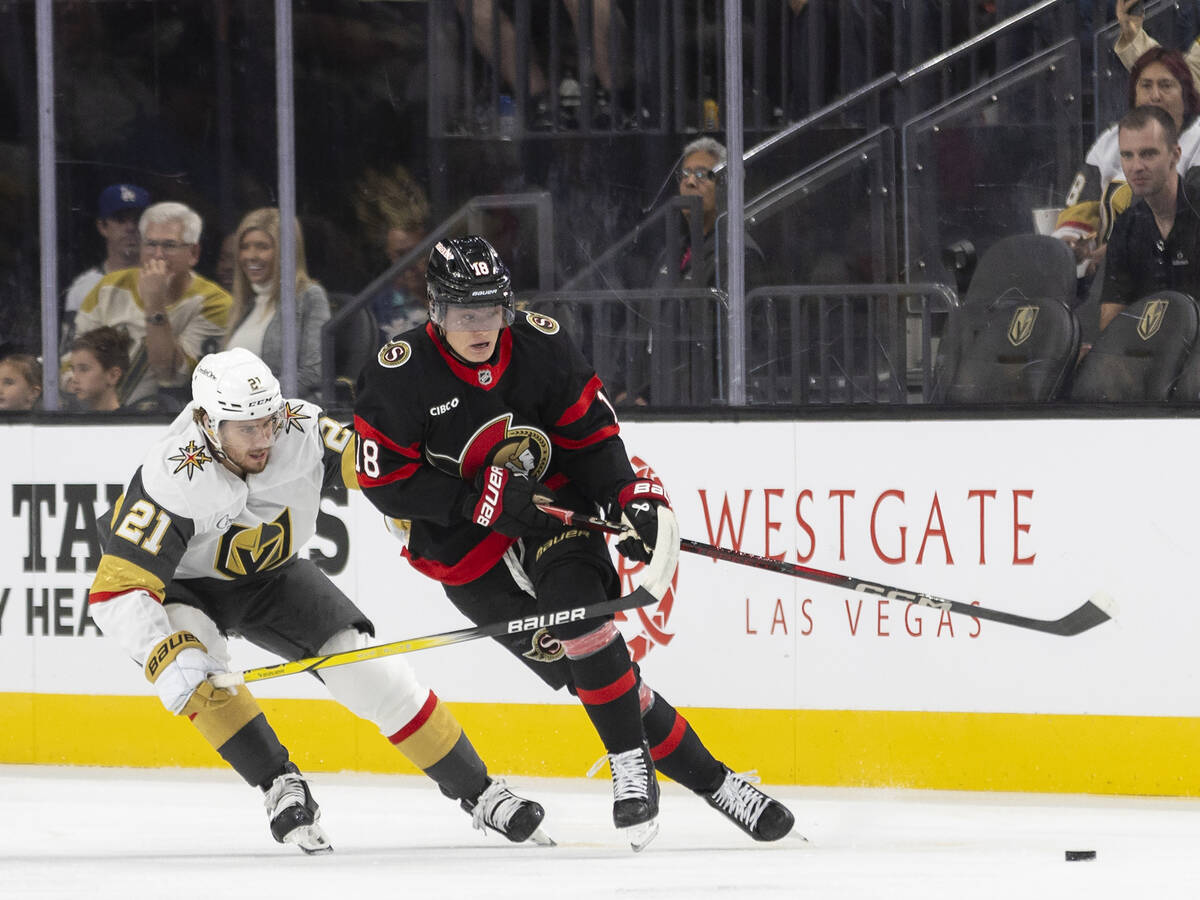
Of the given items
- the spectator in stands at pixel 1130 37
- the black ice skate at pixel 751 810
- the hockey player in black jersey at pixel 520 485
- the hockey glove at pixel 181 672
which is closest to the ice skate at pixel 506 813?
the hockey player in black jersey at pixel 520 485

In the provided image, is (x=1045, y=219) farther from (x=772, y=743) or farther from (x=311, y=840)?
(x=311, y=840)

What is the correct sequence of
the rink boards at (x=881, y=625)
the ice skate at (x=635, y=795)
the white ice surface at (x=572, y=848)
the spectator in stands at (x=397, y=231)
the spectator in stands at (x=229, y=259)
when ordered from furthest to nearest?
the spectator in stands at (x=229, y=259), the spectator in stands at (x=397, y=231), the rink boards at (x=881, y=625), the ice skate at (x=635, y=795), the white ice surface at (x=572, y=848)

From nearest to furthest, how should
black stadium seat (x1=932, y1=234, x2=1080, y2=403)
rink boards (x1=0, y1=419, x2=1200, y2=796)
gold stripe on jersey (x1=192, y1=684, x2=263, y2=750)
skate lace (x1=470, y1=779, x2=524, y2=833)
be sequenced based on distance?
gold stripe on jersey (x1=192, y1=684, x2=263, y2=750) → skate lace (x1=470, y1=779, x2=524, y2=833) → rink boards (x1=0, y1=419, x2=1200, y2=796) → black stadium seat (x1=932, y1=234, x2=1080, y2=403)

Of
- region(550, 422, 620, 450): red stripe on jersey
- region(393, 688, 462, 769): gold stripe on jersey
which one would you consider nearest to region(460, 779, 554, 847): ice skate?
region(393, 688, 462, 769): gold stripe on jersey

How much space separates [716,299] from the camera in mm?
4742

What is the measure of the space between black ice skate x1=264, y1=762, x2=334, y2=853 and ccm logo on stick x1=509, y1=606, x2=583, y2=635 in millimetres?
573

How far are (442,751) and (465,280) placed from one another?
38.4 inches

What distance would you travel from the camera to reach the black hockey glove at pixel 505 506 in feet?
11.7

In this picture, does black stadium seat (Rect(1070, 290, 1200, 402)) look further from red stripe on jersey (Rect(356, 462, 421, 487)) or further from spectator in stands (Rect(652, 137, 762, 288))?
red stripe on jersey (Rect(356, 462, 421, 487))

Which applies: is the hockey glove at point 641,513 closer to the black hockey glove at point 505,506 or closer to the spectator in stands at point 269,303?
the black hockey glove at point 505,506

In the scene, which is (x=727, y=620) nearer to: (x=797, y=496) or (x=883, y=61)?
(x=797, y=496)

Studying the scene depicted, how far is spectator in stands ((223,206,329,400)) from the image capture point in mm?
5062

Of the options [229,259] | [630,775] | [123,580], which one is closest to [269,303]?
[229,259]

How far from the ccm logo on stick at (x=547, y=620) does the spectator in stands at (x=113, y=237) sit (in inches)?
84.4
